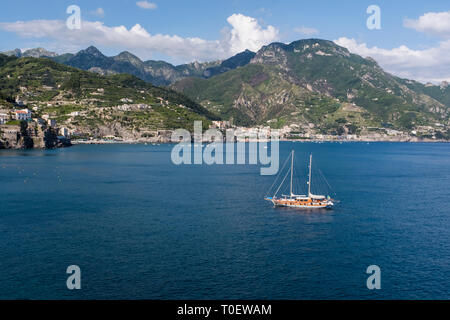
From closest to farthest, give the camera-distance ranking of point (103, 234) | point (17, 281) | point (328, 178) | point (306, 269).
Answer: point (17, 281) < point (306, 269) < point (103, 234) < point (328, 178)

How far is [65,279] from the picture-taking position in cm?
5288

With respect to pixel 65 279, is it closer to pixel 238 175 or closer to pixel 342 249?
pixel 342 249

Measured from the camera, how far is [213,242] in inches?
2712

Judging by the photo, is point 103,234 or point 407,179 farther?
point 407,179

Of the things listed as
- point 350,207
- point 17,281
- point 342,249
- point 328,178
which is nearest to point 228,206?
point 350,207

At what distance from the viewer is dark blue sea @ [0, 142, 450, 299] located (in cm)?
5141

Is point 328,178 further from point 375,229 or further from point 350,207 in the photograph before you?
point 375,229

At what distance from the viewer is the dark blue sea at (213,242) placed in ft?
169

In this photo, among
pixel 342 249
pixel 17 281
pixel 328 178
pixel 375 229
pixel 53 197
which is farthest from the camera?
pixel 328 178

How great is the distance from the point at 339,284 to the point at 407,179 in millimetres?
115990

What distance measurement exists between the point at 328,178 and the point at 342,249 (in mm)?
88823

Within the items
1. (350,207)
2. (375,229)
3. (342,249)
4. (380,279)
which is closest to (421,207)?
(350,207)

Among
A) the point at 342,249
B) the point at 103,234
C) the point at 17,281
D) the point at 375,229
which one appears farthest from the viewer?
the point at 375,229

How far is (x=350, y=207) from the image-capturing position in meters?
99.8
